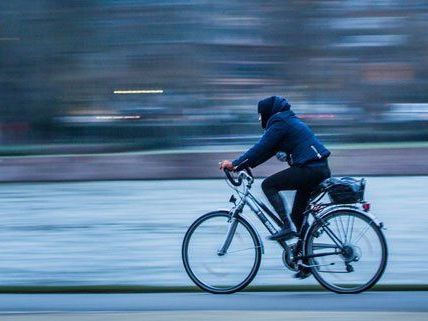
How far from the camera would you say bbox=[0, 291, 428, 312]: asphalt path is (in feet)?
21.4

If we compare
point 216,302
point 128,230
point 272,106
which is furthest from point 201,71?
point 216,302

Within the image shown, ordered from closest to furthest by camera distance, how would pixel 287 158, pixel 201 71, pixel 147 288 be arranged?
pixel 287 158 → pixel 147 288 → pixel 201 71

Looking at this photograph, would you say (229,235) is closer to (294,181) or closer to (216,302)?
(216,302)

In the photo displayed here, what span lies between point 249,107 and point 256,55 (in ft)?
5.17

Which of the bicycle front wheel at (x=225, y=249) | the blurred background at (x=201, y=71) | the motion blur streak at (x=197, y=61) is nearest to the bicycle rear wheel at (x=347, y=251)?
the bicycle front wheel at (x=225, y=249)

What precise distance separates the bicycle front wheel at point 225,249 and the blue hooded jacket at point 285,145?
510 mm

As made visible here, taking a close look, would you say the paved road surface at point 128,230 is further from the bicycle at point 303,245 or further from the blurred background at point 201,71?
the blurred background at point 201,71

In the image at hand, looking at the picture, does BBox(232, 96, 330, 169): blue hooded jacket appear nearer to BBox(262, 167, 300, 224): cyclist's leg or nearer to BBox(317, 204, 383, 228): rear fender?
BBox(262, 167, 300, 224): cyclist's leg

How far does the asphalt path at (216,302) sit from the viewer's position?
6531mm

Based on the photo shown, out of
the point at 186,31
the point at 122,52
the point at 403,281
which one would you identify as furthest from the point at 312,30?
the point at 403,281

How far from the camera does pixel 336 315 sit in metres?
5.58

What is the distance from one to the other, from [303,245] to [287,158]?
706 millimetres

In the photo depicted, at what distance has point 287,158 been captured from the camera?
7.14 meters

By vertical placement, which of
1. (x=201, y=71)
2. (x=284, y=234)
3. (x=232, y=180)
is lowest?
(x=284, y=234)
